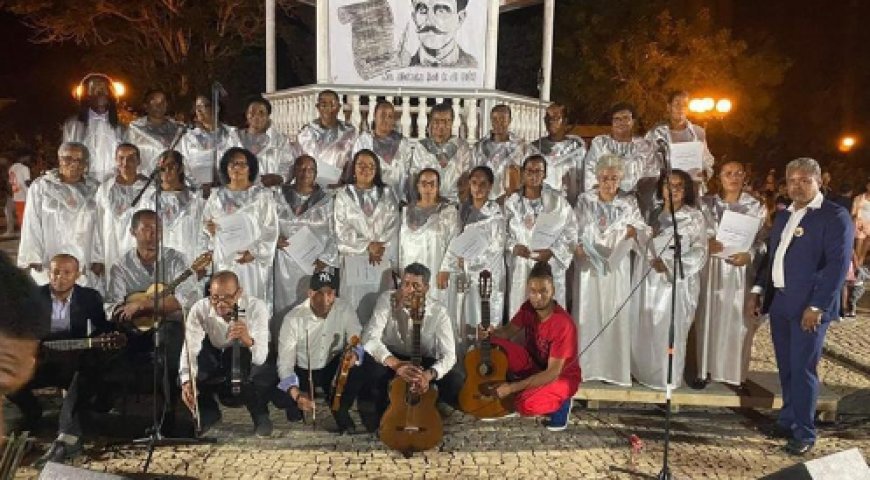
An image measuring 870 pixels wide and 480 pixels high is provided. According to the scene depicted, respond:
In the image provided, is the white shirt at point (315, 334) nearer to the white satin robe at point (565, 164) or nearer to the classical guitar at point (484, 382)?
the classical guitar at point (484, 382)

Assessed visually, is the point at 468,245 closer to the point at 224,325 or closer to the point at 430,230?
the point at 430,230

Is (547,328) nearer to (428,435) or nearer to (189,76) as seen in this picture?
(428,435)

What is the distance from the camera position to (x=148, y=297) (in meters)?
6.96

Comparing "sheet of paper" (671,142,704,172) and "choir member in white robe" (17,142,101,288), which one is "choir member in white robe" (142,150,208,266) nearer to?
"choir member in white robe" (17,142,101,288)

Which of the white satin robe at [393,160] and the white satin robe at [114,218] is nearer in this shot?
the white satin robe at [114,218]

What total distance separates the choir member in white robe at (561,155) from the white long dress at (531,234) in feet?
3.70

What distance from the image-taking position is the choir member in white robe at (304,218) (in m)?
7.92

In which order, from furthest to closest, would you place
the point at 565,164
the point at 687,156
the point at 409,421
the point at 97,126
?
the point at 565,164, the point at 97,126, the point at 687,156, the point at 409,421

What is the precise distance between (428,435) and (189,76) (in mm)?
22325

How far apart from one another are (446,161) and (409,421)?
3.32 m

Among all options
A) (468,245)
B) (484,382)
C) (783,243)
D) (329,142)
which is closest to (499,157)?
(468,245)

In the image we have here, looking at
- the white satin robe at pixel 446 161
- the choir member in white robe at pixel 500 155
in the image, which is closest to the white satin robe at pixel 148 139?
the white satin robe at pixel 446 161

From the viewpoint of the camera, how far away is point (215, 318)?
6777mm

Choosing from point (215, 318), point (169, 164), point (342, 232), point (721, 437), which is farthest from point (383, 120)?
point (721, 437)
